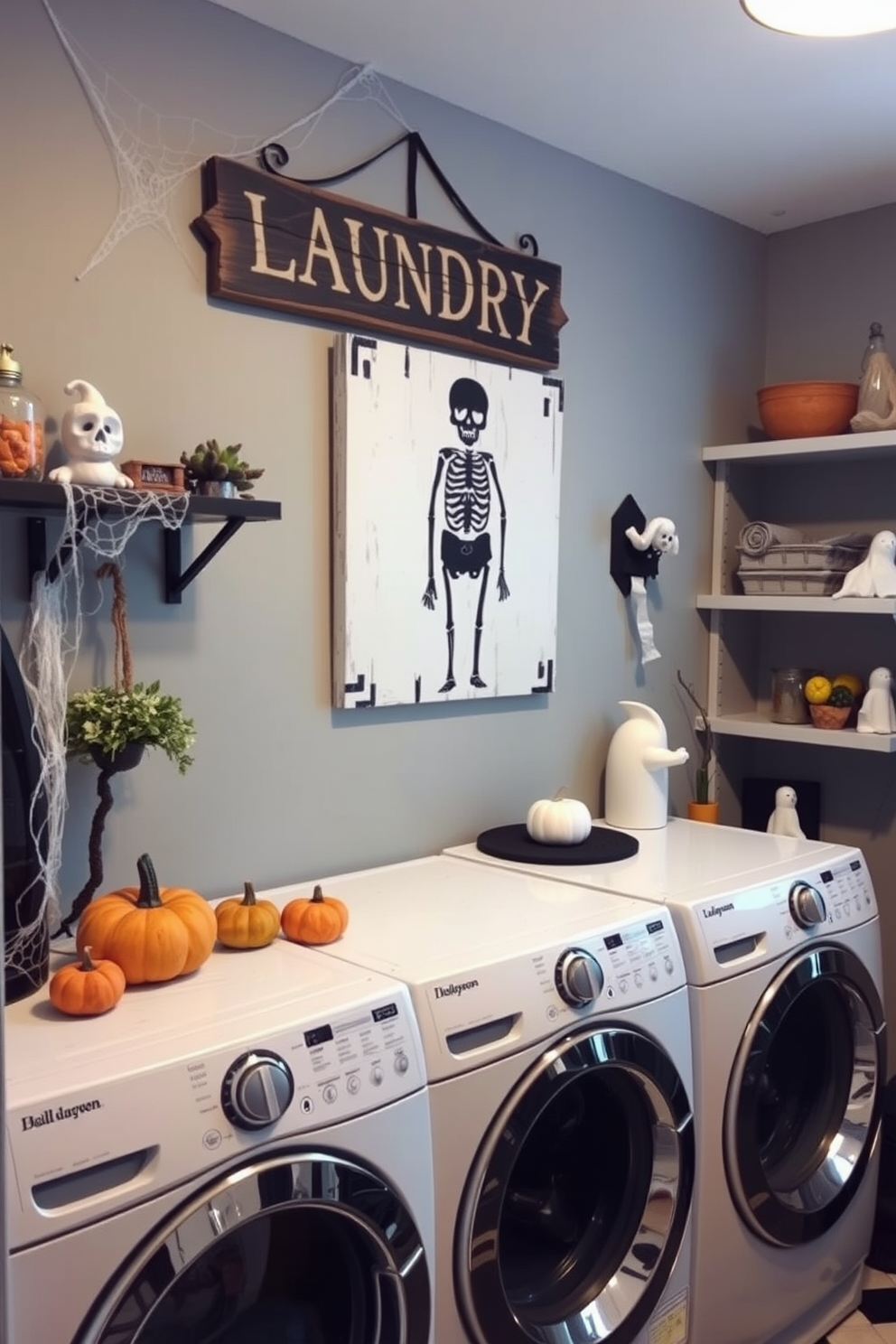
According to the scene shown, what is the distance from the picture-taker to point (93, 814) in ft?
5.75

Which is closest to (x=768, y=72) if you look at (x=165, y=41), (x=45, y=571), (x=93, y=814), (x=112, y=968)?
(x=165, y=41)

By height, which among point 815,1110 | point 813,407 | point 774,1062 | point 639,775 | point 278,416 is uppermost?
point 813,407

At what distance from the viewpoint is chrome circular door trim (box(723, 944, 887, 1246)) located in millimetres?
1973

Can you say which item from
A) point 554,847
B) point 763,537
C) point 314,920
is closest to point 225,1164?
point 314,920

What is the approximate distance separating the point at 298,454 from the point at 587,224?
1024mm

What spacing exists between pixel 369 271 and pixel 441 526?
0.50 m

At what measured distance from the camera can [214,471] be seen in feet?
5.57

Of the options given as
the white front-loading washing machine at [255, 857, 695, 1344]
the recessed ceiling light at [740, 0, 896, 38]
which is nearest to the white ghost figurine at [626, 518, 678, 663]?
the white front-loading washing machine at [255, 857, 695, 1344]

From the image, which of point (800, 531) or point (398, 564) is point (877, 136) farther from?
point (398, 564)

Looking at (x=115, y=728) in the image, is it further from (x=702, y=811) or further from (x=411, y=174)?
(x=702, y=811)

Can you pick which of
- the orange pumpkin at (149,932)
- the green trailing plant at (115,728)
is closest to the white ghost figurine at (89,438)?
the green trailing plant at (115,728)

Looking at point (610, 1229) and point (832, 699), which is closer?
point (610, 1229)

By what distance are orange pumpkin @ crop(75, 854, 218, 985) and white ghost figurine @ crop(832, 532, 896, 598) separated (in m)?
1.80

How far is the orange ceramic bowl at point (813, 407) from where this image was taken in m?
2.74
